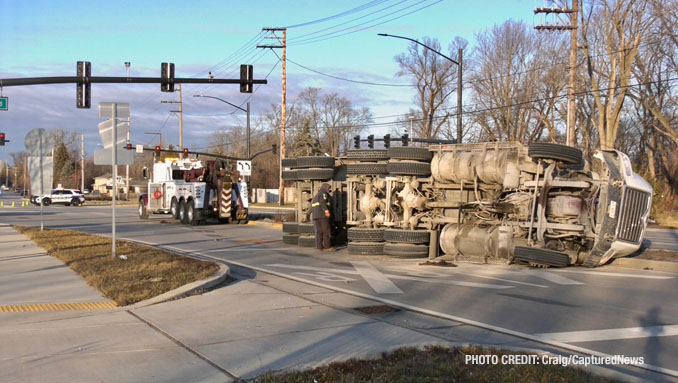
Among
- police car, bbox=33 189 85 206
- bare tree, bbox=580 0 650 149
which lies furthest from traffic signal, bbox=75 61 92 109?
police car, bbox=33 189 85 206

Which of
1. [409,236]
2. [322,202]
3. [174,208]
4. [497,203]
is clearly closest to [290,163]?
[322,202]

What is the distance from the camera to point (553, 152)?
1262cm

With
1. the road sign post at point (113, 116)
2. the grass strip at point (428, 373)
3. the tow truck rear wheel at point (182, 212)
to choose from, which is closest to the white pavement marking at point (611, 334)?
the grass strip at point (428, 373)

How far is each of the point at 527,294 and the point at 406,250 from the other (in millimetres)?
4905

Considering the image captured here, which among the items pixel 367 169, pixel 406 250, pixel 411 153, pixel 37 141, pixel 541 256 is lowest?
pixel 406 250

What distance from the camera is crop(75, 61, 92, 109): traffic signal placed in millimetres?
22078

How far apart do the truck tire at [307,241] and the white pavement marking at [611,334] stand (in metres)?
10.4

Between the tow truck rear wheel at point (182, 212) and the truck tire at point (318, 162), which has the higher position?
the truck tire at point (318, 162)

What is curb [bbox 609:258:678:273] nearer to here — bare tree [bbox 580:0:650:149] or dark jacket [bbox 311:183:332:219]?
dark jacket [bbox 311:183:332:219]

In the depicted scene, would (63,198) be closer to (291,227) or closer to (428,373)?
(291,227)

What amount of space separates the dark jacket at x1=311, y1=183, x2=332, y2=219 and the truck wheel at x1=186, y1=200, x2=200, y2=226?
12100 mm

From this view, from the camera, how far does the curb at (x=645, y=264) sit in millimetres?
12297

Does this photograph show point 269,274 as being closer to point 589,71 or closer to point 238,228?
point 238,228

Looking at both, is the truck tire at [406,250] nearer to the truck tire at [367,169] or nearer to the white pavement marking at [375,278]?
the white pavement marking at [375,278]
